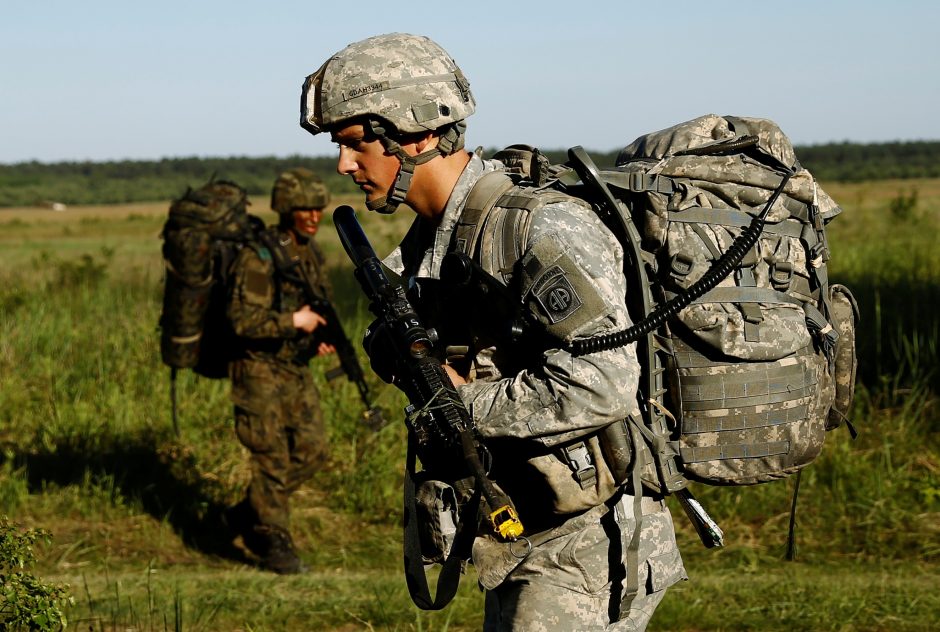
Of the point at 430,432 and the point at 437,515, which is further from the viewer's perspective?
the point at 437,515

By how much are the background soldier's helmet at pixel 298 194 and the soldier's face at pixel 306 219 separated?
0.03m

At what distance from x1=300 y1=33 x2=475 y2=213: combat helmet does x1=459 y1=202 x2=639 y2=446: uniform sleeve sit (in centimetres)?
43

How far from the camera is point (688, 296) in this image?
103 inches

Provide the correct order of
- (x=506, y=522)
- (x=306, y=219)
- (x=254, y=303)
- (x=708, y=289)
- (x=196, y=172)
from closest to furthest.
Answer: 1. (x=506, y=522)
2. (x=708, y=289)
3. (x=254, y=303)
4. (x=306, y=219)
5. (x=196, y=172)

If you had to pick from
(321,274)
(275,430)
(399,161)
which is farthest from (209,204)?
(399,161)

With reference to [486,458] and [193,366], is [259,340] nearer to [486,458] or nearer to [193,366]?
[193,366]

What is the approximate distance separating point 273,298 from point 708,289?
4371 mm

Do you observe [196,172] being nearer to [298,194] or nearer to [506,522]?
[298,194]

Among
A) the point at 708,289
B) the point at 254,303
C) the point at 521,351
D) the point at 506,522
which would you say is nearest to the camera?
the point at 506,522

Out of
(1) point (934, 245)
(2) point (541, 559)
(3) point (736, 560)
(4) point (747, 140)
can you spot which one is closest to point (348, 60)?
(4) point (747, 140)

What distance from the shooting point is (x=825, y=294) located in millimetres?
2875

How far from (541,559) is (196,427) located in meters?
5.81

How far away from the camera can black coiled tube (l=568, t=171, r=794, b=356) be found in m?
2.48

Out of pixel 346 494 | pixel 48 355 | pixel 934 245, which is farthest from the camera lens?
pixel 934 245
